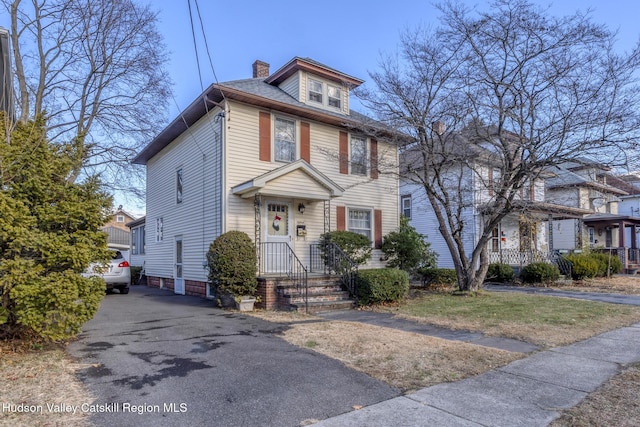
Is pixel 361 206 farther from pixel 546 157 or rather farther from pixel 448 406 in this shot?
pixel 448 406

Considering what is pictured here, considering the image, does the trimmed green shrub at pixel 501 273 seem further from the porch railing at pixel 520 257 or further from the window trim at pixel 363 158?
the window trim at pixel 363 158

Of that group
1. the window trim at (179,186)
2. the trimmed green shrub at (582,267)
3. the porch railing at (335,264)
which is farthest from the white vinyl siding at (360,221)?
the trimmed green shrub at (582,267)

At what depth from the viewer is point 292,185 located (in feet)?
37.1

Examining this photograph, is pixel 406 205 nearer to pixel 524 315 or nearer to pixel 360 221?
pixel 360 221

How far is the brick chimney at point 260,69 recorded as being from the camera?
15.9m

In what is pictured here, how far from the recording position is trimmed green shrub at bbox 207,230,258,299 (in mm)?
9578

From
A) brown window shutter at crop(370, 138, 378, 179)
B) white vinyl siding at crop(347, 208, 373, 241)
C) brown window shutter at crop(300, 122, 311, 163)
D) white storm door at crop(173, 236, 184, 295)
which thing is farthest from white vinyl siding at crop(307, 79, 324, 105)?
white storm door at crop(173, 236, 184, 295)

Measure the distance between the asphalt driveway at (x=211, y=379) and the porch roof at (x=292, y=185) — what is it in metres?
4.22

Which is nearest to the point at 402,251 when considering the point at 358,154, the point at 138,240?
the point at 358,154

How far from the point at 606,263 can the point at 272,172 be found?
17092mm

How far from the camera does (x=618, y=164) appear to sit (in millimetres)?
9969

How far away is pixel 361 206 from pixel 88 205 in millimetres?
9369

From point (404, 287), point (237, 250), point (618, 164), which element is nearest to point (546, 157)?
point (618, 164)

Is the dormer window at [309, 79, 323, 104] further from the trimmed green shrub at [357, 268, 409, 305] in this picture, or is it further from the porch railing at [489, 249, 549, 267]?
the porch railing at [489, 249, 549, 267]
